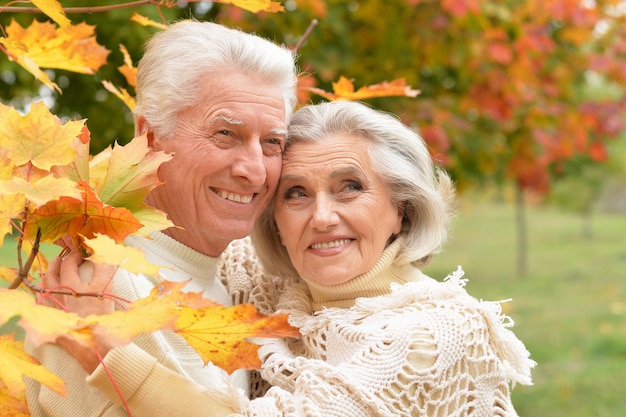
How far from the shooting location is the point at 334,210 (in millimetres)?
2256

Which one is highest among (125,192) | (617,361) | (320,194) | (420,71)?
(125,192)

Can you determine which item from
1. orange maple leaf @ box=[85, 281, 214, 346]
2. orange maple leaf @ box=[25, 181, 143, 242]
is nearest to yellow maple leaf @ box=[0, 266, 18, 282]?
orange maple leaf @ box=[25, 181, 143, 242]

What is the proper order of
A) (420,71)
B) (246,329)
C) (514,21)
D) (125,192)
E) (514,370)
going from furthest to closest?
(420,71) → (514,21) → (514,370) → (125,192) → (246,329)

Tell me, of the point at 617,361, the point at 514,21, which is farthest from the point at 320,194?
the point at 617,361

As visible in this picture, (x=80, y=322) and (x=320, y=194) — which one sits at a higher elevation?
(x=80, y=322)

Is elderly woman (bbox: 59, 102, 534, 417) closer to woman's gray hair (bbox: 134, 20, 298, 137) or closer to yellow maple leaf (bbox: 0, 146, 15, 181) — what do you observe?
woman's gray hair (bbox: 134, 20, 298, 137)

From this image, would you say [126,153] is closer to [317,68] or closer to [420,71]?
[317,68]

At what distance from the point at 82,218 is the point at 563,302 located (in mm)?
9839

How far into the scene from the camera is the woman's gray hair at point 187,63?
7.35 ft

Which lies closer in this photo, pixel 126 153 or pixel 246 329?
pixel 246 329

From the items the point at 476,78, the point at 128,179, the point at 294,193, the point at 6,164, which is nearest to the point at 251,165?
the point at 294,193

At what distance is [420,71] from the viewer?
5.72 metres

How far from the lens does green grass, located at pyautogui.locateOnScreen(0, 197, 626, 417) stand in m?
6.78

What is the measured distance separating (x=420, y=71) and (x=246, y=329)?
4428 millimetres
